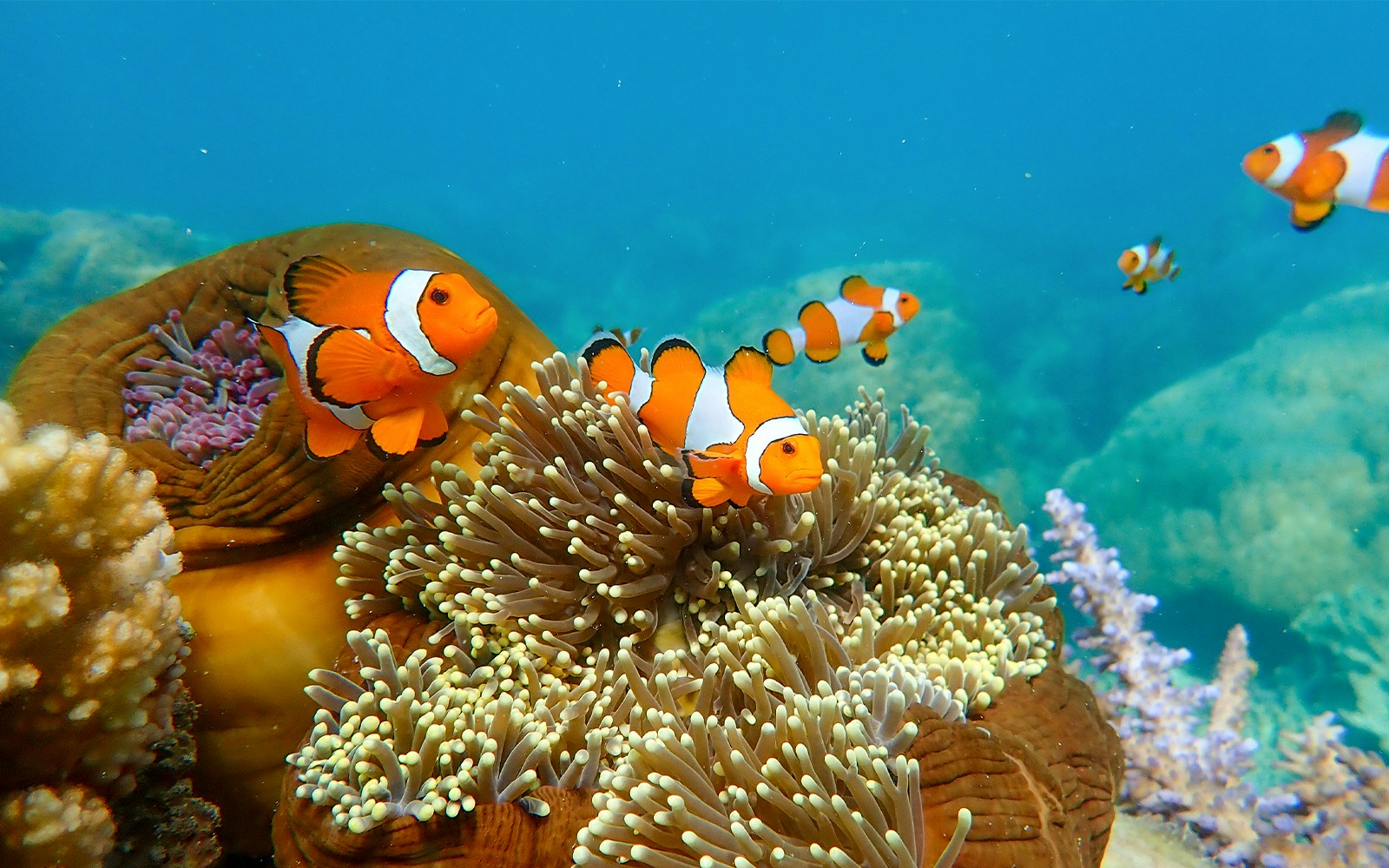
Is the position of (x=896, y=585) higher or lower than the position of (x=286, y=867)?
higher

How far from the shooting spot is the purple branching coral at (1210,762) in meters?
3.13

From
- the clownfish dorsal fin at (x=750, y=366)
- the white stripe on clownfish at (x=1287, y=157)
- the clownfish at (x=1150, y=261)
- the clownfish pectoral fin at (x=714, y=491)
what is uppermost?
the clownfish at (x=1150, y=261)

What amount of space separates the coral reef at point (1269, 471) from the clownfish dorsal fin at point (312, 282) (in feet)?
25.6

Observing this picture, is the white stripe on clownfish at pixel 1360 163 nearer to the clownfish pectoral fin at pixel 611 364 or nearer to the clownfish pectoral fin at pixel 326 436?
the clownfish pectoral fin at pixel 611 364

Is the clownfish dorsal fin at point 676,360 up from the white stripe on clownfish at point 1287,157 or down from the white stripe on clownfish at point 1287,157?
down

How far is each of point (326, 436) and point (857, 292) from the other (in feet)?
9.97

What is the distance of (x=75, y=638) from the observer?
1.52m

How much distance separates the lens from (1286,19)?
41375 mm

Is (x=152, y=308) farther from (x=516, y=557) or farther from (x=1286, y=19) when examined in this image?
(x=1286, y=19)

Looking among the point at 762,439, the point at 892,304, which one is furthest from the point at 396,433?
the point at 892,304

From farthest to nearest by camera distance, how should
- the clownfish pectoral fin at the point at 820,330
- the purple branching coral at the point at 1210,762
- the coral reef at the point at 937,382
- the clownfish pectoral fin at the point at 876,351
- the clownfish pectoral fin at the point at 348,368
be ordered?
the coral reef at the point at 937,382 → the clownfish pectoral fin at the point at 876,351 → the clownfish pectoral fin at the point at 820,330 → the purple branching coral at the point at 1210,762 → the clownfish pectoral fin at the point at 348,368

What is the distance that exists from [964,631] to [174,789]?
87.2 inches

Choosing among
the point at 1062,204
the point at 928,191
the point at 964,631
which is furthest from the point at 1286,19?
the point at 964,631

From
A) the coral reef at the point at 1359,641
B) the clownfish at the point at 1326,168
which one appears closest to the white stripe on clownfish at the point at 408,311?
the clownfish at the point at 1326,168
